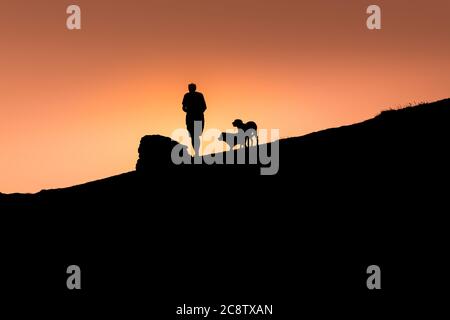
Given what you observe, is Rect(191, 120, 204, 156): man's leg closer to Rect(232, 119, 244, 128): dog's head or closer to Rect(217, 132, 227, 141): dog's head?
Rect(217, 132, 227, 141): dog's head

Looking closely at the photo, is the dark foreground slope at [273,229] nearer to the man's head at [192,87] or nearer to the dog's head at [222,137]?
the man's head at [192,87]

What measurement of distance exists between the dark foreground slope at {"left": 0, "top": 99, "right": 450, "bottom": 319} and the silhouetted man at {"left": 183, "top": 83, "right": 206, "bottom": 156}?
1.79 meters

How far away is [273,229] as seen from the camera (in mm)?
21875

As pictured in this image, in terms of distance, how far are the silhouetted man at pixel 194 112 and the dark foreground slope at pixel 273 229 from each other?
5.87ft

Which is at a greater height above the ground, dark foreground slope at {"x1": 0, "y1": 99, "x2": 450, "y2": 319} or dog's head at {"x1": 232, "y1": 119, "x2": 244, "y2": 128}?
dog's head at {"x1": 232, "y1": 119, "x2": 244, "y2": 128}

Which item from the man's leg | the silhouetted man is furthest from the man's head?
the man's leg

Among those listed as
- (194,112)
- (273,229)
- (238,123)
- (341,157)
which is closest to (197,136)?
(194,112)

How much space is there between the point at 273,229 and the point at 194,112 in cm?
979

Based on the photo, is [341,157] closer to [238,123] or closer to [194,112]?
[194,112]

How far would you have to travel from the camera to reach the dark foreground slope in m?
19.1

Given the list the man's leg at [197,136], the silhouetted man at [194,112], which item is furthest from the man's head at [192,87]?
the man's leg at [197,136]
